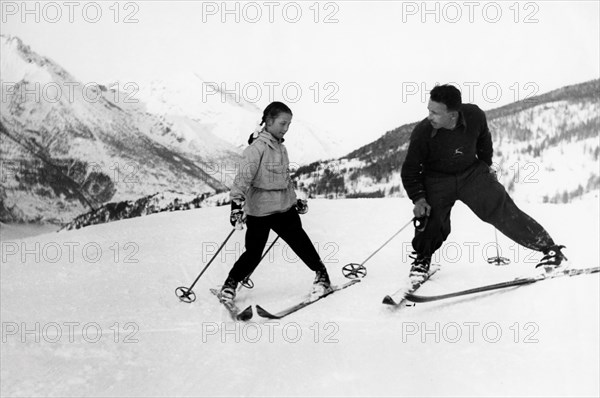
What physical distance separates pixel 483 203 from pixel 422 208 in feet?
0.50

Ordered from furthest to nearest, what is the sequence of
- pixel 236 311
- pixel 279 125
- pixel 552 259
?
1. pixel 236 311
2. pixel 279 125
3. pixel 552 259

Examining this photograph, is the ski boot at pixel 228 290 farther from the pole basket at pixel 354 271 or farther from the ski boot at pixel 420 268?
the ski boot at pixel 420 268

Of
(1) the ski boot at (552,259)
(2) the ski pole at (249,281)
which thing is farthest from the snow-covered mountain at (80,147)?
(1) the ski boot at (552,259)

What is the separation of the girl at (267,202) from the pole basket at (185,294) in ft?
0.37

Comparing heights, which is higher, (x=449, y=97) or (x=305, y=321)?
(x=449, y=97)

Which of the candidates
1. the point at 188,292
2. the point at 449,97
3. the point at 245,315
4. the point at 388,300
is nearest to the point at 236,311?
the point at 245,315

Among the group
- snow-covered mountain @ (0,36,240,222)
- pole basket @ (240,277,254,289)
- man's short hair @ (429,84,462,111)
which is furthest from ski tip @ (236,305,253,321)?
man's short hair @ (429,84,462,111)

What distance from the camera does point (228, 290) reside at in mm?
1978

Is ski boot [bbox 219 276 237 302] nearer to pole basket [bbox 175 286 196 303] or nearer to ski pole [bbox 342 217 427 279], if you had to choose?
pole basket [bbox 175 286 196 303]

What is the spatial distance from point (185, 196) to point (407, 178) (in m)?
0.90

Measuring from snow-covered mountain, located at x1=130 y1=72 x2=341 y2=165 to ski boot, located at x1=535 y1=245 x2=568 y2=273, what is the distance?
634 millimetres

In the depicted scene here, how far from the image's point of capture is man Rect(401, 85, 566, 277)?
1.61 meters

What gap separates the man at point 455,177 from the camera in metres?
1.61

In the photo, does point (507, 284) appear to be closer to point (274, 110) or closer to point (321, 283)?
point (321, 283)
